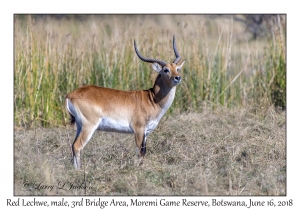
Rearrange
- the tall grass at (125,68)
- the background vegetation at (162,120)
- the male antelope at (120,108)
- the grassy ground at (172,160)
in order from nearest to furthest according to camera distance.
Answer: the grassy ground at (172,160), the background vegetation at (162,120), the male antelope at (120,108), the tall grass at (125,68)

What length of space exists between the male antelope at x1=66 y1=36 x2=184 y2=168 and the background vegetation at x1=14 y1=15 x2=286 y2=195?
0.34 metres

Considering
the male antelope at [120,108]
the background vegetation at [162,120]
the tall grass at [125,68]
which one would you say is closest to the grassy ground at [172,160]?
the background vegetation at [162,120]

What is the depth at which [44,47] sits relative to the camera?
10250mm

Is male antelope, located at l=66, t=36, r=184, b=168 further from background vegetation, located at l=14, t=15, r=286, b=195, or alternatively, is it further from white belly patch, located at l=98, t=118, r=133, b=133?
background vegetation, located at l=14, t=15, r=286, b=195

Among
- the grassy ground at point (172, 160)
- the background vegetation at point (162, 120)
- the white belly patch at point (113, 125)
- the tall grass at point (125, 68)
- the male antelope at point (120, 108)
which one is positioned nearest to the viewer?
the grassy ground at point (172, 160)

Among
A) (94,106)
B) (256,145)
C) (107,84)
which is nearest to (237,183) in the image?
(256,145)

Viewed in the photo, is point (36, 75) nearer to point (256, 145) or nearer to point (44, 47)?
point (44, 47)

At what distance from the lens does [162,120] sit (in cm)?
968

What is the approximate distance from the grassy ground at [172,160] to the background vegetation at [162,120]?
14 millimetres

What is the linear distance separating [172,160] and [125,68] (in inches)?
140

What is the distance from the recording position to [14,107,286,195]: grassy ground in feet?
20.8

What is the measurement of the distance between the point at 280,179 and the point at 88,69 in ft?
16.4

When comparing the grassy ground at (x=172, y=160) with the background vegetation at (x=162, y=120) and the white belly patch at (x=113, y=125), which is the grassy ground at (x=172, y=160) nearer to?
the background vegetation at (x=162, y=120)

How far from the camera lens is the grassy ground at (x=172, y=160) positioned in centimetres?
635
